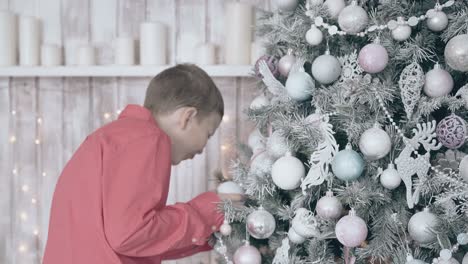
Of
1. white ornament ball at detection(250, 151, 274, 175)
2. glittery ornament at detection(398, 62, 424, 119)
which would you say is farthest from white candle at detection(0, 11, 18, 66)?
glittery ornament at detection(398, 62, 424, 119)

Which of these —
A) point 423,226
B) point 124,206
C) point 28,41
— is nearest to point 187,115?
point 124,206

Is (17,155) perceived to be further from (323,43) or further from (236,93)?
(323,43)

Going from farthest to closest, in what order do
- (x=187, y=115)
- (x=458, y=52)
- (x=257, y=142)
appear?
(x=257, y=142), (x=187, y=115), (x=458, y=52)

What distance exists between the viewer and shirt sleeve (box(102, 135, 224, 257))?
1.28 m

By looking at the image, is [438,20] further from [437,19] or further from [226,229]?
[226,229]

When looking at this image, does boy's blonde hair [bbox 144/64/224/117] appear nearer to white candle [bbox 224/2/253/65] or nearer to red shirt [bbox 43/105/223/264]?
red shirt [bbox 43/105/223/264]

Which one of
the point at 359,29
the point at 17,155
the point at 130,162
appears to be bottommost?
the point at 17,155

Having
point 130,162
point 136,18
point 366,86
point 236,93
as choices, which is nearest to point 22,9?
point 136,18

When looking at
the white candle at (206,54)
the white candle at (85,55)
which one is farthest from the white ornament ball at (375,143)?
the white candle at (85,55)

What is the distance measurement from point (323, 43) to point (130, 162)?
0.51m

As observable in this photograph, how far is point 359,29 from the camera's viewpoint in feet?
4.00

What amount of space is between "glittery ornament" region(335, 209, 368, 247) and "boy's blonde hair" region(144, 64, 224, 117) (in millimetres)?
488

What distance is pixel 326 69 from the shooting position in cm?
124

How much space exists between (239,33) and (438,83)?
40.3 inches
